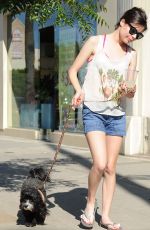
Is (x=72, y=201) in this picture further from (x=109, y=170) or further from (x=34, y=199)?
(x=109, y=170)

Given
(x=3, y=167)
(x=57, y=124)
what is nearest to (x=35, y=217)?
(x=3, y=167)

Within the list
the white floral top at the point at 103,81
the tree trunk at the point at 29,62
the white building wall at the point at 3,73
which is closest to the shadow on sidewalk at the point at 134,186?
the white floral top at the point at 103,81

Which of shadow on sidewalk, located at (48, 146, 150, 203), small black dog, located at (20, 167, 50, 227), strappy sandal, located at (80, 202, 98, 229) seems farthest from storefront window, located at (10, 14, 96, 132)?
strappy sandal, located at (80, 202, 98, 229)

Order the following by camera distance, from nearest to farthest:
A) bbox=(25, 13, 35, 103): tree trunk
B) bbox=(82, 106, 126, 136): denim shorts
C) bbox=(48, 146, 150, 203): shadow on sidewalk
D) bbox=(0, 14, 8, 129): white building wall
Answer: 1. bbox=(82, 106, 126, 136): denim shorts
2. bbox=(48, 146, 150, 203): shadow on sidewalk
3. bbox=(25, 13, 35, 103): tree trunk
4. bbox=(0, 14, 8, 129): white building wall

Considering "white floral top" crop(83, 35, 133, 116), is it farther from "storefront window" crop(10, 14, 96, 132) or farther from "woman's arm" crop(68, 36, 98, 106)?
"storefront window" crop(10, 14, 96, 132)

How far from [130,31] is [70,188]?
3463 mm

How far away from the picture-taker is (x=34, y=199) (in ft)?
18.9

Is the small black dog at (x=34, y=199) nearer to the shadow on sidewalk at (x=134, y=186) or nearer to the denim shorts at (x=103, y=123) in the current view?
the denim shorts at (x=103, y=123)

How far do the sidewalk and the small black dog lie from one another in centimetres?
11

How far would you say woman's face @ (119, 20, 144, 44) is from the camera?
5.52 m

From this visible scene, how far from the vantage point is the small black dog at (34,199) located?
5.75 meters

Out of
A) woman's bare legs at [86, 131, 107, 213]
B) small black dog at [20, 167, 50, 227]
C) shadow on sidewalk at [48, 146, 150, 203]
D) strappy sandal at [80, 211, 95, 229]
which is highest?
woman's bare legs at [86, 131, 107, 213]

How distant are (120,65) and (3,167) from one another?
5813 mm

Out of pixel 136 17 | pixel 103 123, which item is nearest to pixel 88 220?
pixel 103 123
